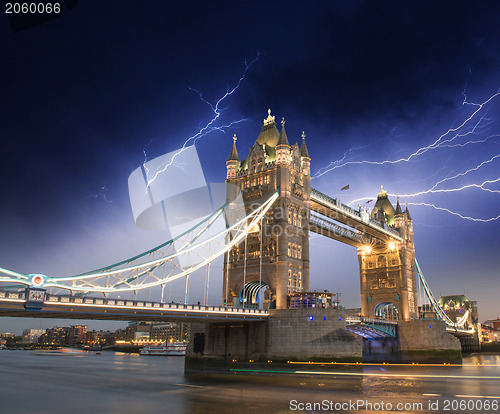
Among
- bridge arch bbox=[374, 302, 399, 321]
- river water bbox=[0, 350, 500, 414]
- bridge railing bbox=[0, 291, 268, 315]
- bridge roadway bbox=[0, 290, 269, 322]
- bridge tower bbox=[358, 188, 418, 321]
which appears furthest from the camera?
bridge arch bbox=[374, 302, 399, 321]

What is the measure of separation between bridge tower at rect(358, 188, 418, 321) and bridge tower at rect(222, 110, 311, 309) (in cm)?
3690

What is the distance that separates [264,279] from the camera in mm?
59938

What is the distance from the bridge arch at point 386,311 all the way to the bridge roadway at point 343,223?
15.8 metres

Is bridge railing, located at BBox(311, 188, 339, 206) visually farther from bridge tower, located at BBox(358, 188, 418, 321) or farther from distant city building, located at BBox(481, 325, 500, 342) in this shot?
distant city building, located at BBox(481, 325, 500, 342)

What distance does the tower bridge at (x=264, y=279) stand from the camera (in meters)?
37.6

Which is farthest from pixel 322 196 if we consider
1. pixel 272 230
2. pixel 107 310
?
pixel 107 310

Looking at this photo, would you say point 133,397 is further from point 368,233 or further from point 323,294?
point 368,233

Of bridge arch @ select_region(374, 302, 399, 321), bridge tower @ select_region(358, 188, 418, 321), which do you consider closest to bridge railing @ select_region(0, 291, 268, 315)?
bridge tower @ select_region(358, 188, 418, 321)

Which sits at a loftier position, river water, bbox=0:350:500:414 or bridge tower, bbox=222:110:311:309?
bridge tower, bbox=222:110:311:309

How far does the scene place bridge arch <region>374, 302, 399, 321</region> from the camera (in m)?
100

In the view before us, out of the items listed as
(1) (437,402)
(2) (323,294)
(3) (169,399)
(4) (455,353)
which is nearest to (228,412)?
(3) (169,399)

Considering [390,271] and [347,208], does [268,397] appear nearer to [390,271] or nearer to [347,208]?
[347,208]

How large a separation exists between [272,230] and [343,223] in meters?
29.3

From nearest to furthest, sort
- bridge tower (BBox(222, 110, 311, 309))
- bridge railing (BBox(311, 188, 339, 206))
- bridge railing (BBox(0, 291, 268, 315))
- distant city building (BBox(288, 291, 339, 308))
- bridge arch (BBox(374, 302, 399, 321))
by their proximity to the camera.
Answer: bridge railing (BBox(0, 291, 268, 315)), distant city building (BBox(288, 291, 339, 308)), bridge tower (BBox(222, 110, 311, 309)), bridge railing (BBox(311, 188, 339, 206)), bridge arch (BBox(374, 302, 399, 321))
